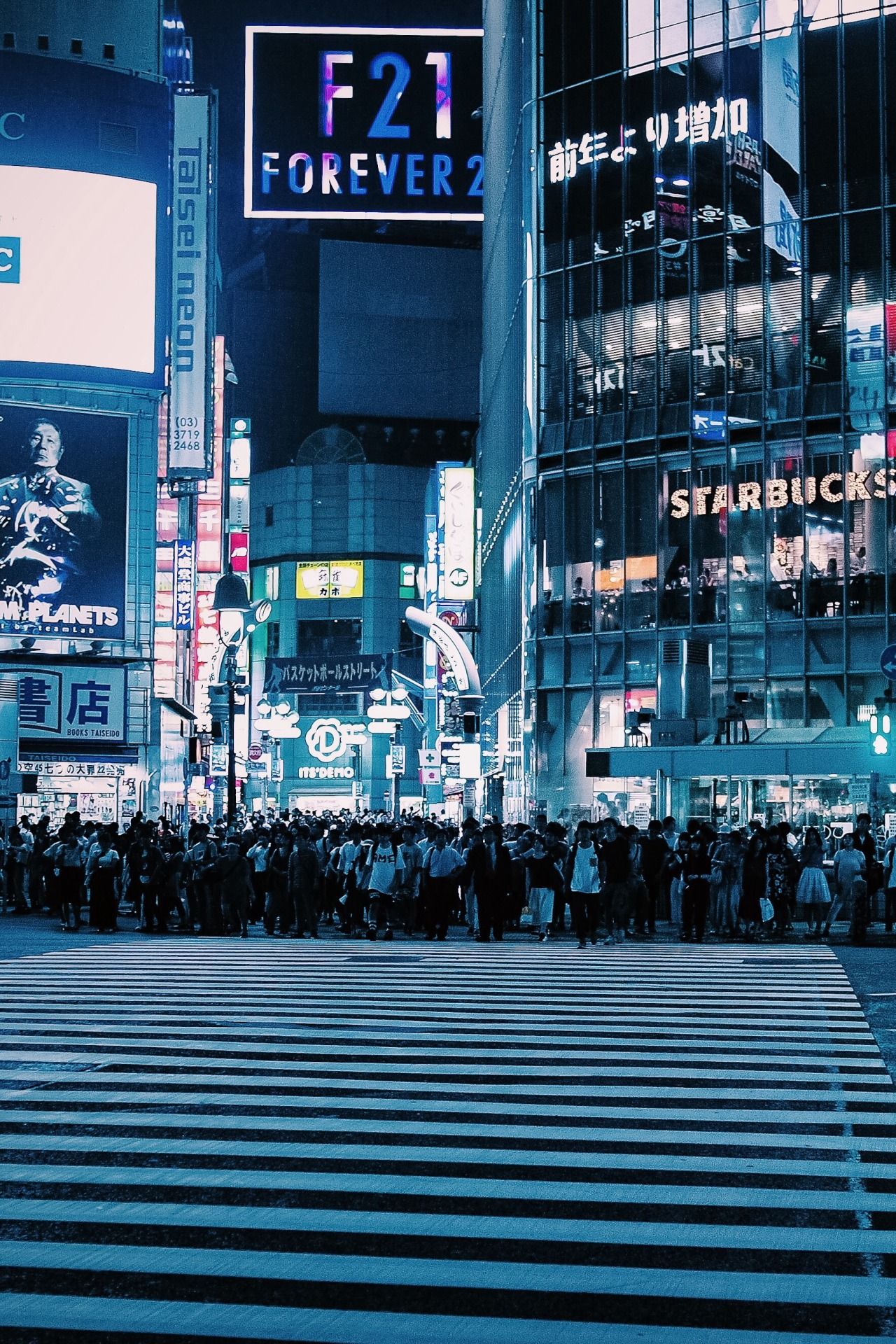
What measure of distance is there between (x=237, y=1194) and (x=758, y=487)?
3794cm

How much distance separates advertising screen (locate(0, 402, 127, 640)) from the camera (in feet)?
169

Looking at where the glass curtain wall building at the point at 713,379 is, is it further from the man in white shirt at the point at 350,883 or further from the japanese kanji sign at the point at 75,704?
the man in white shirt at the point at 350,883

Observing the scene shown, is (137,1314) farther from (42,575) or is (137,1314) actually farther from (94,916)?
(42,575)

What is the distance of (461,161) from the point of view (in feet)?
327

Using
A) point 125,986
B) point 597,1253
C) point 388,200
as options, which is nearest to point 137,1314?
point 597,1253

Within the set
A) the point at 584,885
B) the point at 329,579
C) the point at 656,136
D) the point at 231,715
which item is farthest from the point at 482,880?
the point at 329,579

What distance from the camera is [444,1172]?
755 cm

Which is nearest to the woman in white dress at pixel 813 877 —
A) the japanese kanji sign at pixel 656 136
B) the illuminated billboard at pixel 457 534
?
the japanese kanji sign at pixel 656 136

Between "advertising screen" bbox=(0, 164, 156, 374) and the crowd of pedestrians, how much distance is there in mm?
28366

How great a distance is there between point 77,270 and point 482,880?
35054mm

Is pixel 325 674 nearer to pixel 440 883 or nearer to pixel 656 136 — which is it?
pixel 656 136

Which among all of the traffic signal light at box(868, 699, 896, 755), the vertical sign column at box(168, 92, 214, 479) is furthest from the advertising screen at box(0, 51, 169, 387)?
the traffic signal light at box(868, 699, 896, 755)

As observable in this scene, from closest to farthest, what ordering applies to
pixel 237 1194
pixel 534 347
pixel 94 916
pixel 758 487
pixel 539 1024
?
pixel 237 1194 → pixel 539 1024 → pixel 94 916 → pixel 758 487 → pixel 534 347

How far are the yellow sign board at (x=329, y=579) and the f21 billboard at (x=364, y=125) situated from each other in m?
25.2
